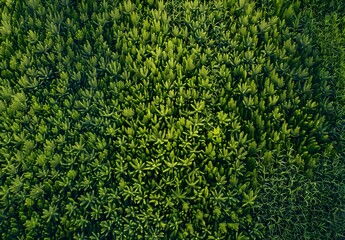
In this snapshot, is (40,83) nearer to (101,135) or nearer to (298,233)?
(101,135)

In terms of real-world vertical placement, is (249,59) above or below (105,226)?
above

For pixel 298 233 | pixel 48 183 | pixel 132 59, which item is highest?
pixel 132 59

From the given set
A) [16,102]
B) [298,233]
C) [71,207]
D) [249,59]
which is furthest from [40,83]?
[298,233]

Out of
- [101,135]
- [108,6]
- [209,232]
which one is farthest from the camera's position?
[108,6]

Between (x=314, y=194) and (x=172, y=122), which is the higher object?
(x=172, y=122)

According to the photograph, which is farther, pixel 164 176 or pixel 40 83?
pixel 40 83

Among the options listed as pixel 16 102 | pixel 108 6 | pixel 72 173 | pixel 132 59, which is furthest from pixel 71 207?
pixel 108 6

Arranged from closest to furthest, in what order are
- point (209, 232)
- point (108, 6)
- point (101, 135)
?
point (209, 232), point (101, 135), point (108, 6)
